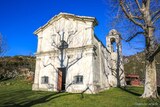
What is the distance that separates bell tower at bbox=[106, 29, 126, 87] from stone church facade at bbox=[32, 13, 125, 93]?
27.7ft

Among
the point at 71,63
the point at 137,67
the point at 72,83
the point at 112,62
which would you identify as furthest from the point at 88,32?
the point at 137,67

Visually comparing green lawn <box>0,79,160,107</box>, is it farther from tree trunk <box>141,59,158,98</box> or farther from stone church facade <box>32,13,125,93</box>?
stone church facade <box>32,13,125,93</box>

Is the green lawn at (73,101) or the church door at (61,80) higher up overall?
the church door at (61,80)

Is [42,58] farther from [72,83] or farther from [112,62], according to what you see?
[112,62]

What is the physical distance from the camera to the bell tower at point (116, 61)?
30578 millimetres

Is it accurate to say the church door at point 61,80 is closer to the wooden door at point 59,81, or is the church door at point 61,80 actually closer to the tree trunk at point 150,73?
the wooden door at point 59,81

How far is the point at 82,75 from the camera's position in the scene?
64.5ft

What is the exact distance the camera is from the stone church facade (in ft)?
64.5

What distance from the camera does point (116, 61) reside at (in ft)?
103

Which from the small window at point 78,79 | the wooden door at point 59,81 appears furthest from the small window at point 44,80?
the small window at point 78,79

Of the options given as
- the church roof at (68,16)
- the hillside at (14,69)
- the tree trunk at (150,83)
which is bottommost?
the tree trunk at (150,83)

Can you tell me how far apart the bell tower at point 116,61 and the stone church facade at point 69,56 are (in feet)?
27.7

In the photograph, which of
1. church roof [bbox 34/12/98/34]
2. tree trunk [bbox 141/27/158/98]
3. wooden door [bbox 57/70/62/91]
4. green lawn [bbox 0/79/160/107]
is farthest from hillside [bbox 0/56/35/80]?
tree trunk [bbox 141/27/158/98]

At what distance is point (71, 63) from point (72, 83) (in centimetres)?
233
